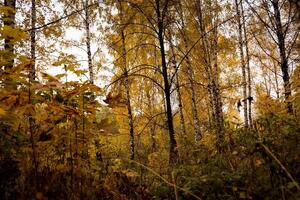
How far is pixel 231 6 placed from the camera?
44.0 feet

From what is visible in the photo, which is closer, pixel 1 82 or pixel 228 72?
pixel 1 82

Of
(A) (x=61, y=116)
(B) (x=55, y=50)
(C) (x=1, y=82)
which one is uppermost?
(B) (x=55, y=50)

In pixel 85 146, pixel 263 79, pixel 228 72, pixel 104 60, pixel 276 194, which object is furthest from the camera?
pixel 263 79

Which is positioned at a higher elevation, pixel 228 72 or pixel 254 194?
pixel 228 72

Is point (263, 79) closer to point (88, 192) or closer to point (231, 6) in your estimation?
point (231, 6)

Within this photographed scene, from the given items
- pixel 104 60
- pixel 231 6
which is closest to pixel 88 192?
pixel 104 60

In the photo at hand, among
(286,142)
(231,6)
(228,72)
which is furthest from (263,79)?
(286,142)

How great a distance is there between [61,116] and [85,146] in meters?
0.33

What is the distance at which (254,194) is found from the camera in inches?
80.2

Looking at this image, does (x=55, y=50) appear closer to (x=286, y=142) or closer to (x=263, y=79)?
(x=286, y=142)

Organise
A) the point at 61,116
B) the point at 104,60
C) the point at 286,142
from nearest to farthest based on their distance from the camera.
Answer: the point at 61,116, the point at 286,142, the point at 104,60

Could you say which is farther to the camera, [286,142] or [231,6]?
[231,6]

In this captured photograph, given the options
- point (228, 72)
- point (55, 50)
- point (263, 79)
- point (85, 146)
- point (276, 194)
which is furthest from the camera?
point (263, 79)

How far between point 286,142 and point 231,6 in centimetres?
1203
